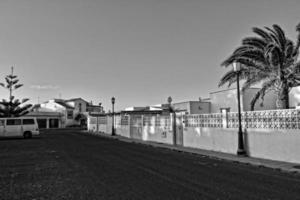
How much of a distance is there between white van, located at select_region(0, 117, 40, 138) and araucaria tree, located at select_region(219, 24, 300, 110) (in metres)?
22.4

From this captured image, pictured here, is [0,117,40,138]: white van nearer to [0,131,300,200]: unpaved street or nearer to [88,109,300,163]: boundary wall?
[88,109,300,163]: boundary wall

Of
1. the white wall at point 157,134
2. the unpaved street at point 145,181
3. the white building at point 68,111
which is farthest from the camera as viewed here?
the white building at point 68,111

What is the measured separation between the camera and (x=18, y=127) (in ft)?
90.0

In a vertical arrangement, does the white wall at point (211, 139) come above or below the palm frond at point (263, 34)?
below

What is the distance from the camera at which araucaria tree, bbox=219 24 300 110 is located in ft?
47.4

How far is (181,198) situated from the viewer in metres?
5.93

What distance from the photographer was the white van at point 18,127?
26.9m

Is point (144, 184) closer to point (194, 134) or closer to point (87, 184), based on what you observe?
point (87, 184)

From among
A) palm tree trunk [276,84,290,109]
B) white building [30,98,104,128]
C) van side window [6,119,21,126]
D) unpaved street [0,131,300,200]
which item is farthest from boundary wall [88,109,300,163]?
white building [30,98,104,128]

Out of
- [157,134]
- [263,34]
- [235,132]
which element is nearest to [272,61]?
[263,34]

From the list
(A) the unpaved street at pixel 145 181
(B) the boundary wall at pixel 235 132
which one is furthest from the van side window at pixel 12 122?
(A) the unpaved street at pixel 145 181

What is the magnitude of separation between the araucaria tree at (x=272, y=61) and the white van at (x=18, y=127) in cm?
2243

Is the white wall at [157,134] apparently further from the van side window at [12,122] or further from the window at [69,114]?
the window at [69,114]

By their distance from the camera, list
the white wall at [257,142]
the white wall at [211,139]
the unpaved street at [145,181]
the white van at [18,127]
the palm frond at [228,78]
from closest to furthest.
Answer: the unpaved street at [145,181], the white wall at [257,142], the white wall at [211,139], the palm frond at [228,78], the white van at [18,127]
